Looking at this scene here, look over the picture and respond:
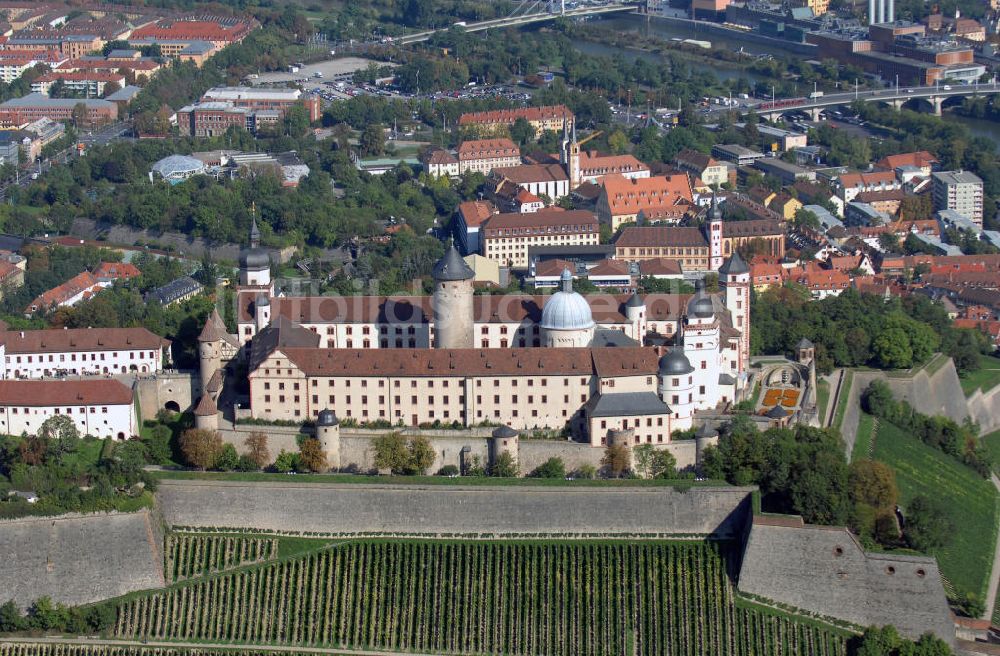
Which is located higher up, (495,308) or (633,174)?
(495,308)

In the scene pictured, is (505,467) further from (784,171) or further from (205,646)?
(784,171)

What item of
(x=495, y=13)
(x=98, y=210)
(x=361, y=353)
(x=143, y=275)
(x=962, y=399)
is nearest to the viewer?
(x=361, y=353)

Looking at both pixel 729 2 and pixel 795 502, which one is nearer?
pixel 795 502

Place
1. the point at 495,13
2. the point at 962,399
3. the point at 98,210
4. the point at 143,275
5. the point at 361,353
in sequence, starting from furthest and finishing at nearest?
the point at 495,13
the point at 98,210
the point at 143,275
the point at 962,399
the point at 361,353

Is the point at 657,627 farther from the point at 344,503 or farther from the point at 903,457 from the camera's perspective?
the point at 903,457

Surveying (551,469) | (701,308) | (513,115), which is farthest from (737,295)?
(513,115)

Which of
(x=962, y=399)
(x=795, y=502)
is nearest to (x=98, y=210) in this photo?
(x=962, y=399)

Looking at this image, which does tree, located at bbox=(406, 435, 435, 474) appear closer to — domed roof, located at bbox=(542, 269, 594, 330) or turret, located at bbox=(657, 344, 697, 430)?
domed roof, located at bbox=(542, 269, 594, 330)
